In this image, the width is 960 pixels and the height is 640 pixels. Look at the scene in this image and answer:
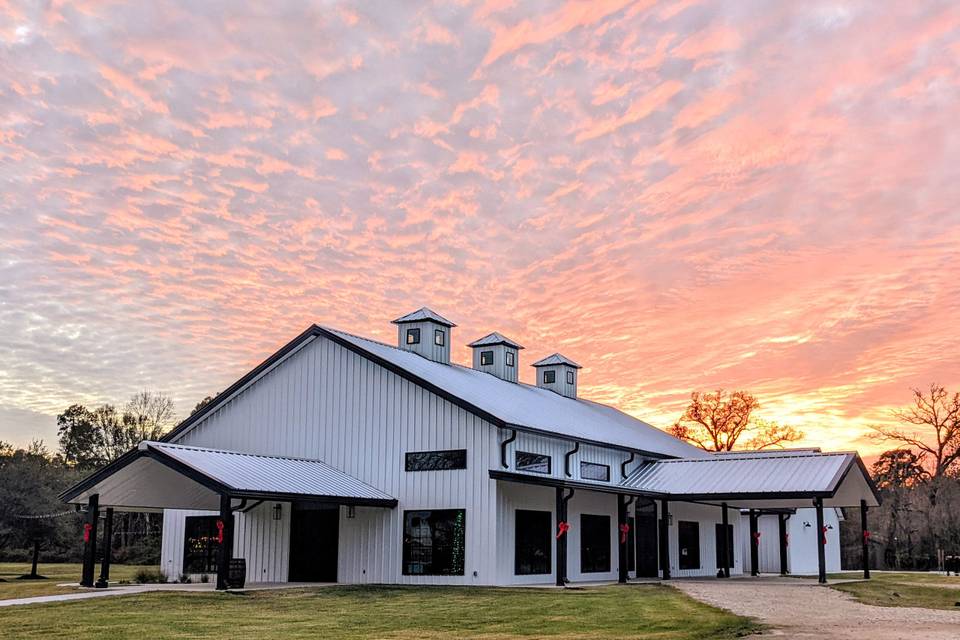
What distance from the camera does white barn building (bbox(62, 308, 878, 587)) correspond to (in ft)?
79.8

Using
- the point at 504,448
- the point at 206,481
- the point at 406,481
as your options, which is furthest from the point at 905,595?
the point at 206,481

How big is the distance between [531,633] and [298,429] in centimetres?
1441

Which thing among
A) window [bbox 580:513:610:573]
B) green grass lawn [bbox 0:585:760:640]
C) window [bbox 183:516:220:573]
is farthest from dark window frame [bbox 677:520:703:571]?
window [bbox 183:516:220:573]

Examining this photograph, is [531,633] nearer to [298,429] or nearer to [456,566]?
[456,566]

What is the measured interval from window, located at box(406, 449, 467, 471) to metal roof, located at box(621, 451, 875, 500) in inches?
261

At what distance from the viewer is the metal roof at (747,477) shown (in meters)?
28.1

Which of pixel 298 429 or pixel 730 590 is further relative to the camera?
pixel 298 429

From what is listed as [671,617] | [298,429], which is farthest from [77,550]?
[671,617]

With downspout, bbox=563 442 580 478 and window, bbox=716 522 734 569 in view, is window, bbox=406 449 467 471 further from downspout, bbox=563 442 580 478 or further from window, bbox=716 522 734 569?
window, bbox=716 522 734 569

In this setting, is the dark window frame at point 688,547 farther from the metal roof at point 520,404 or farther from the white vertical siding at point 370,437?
the white vertical siding at point 370,437

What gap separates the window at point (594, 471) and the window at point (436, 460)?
204 inches

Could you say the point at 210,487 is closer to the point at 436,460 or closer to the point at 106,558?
the point at 106,558

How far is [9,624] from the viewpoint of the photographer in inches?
629

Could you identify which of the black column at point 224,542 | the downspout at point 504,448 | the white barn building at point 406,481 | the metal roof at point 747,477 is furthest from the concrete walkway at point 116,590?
the metal roof at point 747,477
